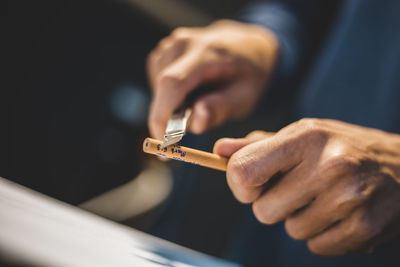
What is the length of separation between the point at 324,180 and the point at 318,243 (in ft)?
0.25

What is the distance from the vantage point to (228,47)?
0.40 metres

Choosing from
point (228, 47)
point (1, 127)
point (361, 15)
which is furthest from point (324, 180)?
point (1, 127)

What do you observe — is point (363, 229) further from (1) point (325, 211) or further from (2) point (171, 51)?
(2) point (171, 51)

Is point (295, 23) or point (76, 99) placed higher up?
point (295, 23)

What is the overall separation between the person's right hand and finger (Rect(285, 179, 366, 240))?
6.0 inches

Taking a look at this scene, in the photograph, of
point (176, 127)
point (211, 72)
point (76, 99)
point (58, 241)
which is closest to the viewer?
point (58, 241)

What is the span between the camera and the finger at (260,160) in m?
0.22

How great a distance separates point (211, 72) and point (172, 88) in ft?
0.24

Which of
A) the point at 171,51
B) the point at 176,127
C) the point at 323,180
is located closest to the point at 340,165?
the point at 323,180

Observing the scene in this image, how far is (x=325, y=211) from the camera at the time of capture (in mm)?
241

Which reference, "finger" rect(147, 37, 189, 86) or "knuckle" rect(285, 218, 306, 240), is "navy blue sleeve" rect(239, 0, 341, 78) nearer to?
"finger" rect(147, 37, 189, 86)

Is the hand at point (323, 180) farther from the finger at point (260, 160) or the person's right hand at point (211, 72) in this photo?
the person's right hand at point (211, 72)

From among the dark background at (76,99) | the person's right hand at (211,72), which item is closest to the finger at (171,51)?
the person's right hand at (211,72)

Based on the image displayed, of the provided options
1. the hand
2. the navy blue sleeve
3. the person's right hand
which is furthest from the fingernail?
the navy blue sleeve
